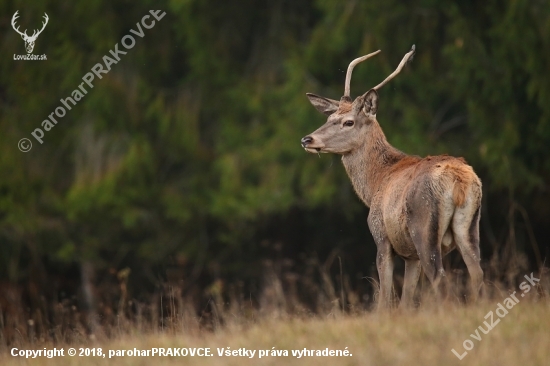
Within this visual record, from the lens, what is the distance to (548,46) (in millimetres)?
13109

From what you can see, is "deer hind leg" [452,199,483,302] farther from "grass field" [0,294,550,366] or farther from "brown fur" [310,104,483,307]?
"grass field" [0,294,550,366]

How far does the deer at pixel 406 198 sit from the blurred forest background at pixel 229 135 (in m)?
5.28

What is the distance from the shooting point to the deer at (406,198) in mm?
6910

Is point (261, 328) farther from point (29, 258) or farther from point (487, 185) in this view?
A: point (29, 258)

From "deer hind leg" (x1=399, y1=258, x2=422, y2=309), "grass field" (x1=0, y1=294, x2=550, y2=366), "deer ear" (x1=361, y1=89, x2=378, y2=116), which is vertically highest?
"deer ear" (x1=361, y1=89, x2=378, y2=116)

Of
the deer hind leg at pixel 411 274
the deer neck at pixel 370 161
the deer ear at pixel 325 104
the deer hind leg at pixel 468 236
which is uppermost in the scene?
the deer ear at pixel 325 104

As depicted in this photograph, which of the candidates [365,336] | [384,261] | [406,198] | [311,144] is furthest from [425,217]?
[311,144]

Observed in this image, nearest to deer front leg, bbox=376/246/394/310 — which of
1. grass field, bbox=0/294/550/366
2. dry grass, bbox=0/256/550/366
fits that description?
dry grass, bbox=0/256/550/366

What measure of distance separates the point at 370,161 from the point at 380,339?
2.98 m

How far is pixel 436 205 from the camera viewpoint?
690 centimetres

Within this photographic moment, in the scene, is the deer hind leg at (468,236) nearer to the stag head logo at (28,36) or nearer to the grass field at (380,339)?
the grass field at (380,339)

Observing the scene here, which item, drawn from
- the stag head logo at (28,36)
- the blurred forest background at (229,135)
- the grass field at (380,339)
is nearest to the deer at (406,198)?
the grass field at (380,339)

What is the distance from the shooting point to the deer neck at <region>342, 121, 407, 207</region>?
8.45 m

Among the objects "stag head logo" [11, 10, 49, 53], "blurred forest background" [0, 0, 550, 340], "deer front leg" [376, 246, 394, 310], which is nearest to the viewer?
"deer front leg" [376, 246, 394, 310]
